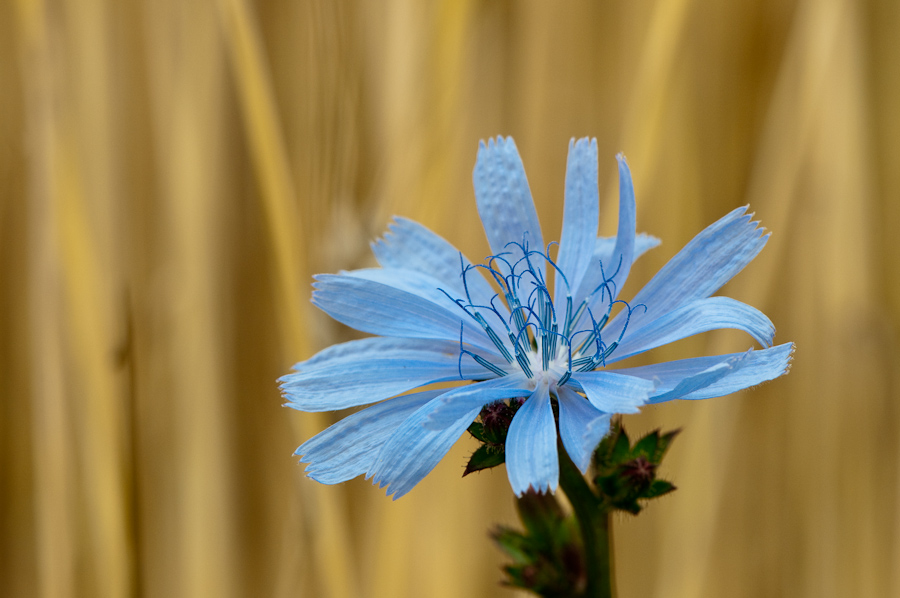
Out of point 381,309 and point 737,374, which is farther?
point 381,309

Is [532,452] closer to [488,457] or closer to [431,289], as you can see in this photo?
[488,457]

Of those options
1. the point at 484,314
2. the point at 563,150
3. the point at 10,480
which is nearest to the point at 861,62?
the point at 563,150

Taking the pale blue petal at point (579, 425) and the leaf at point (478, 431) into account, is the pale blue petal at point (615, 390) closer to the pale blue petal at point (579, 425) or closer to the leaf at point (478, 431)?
the pale blue petal at point (579, 425)

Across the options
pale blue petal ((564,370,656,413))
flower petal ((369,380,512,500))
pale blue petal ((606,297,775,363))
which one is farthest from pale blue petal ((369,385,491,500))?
pale blue petal ((606,297,775,363))

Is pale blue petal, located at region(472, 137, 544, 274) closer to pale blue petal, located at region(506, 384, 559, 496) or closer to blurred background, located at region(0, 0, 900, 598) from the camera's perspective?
pale blue petal, located at region(506, 384, 559, 496)

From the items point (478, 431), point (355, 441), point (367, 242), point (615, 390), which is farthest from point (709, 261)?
point (367, 242)

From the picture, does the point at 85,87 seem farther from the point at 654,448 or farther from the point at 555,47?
the point at 654,448
